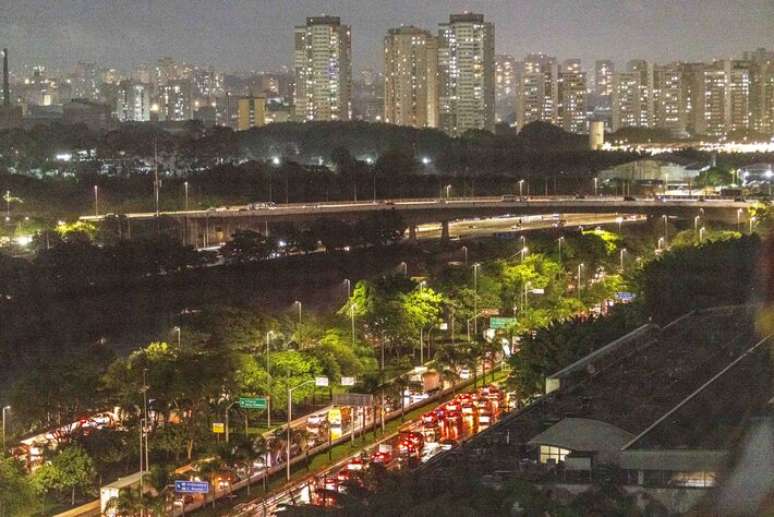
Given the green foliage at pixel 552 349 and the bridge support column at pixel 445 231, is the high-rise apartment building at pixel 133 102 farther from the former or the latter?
the green foliage at pixel 552 349

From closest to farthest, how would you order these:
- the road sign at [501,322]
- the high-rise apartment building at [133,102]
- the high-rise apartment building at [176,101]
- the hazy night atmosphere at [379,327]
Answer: the hazy night atmosphere at [379,327]
the road sign at [501,322]
the high-rise apartment building at [133,102]
the high-rise apartment building at [176,101]

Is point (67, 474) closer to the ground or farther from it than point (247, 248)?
closer to the ground

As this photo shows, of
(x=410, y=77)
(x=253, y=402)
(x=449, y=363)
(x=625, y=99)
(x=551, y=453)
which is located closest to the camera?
(x=551, y=453)

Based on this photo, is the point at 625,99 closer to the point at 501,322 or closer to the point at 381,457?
the point at 501,322

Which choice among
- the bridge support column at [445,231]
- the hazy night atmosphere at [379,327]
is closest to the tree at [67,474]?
the hazy night atmosphere at [379,327]

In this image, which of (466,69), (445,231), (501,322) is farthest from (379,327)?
(466,69)

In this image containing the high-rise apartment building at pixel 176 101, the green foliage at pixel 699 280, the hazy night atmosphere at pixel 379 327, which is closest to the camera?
the hazy night atmosphere at pixel 379 327

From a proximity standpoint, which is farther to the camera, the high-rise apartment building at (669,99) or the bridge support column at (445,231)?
the high-rise apartment building at (669,99)
